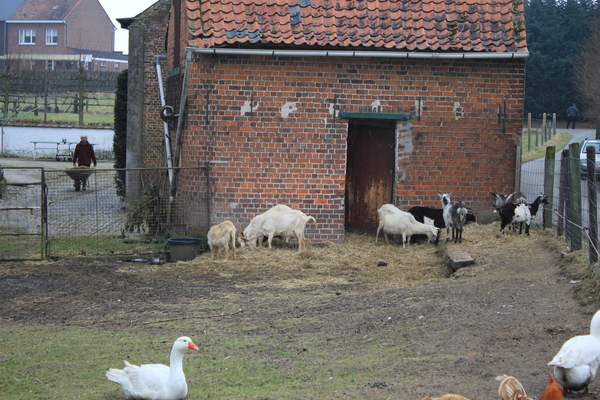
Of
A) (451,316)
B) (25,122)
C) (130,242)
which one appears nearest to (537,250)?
(451,316)

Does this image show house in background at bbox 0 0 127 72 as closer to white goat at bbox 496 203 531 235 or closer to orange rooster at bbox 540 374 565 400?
white goat at bbox 496 203 531 235

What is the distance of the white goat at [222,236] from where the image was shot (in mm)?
12109

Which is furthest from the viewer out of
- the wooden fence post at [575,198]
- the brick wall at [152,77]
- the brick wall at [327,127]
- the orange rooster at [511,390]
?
the brick wall at [152,77]

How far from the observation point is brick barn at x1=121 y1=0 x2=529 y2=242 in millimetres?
13539

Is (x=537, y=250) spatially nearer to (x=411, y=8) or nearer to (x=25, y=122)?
(x=411, y=8)

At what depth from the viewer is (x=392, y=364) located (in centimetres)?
624

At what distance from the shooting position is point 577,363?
16.9 ft

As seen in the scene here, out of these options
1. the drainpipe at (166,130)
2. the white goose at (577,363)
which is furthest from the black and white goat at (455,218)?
the white goose at (577,363)

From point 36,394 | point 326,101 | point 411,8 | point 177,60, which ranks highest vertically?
point 411,8

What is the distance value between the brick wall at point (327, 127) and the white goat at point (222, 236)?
1381 mm

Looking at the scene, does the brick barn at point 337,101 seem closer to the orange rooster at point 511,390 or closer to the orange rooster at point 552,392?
the orange rooster at point 511,390

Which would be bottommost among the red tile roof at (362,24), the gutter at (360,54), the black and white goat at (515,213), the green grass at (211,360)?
the green grass at (211,360)

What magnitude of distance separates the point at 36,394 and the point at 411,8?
1099cm

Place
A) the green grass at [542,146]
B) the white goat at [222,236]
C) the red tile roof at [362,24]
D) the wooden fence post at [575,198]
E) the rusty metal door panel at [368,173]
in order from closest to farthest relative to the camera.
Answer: the wooden fence post at [575,198] < the white goat at [222,236] < the red tile roof at [362,24] < the rusty metal door panel at [368,173] < the green grass at [542,146]
